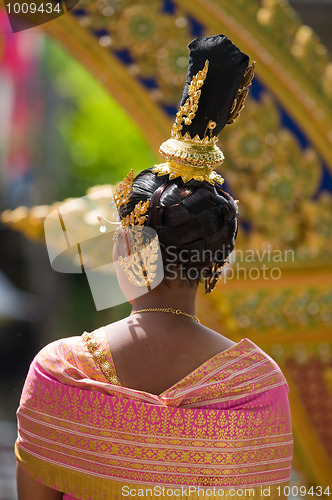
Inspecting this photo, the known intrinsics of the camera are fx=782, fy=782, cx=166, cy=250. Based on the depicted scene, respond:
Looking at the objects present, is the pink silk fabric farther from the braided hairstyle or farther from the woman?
the braided hairstyle

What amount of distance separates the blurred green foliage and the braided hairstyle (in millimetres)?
4551

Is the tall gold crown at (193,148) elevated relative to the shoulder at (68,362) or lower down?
elevated

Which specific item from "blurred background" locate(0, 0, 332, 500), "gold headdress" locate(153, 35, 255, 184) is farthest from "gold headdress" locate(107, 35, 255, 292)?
"blurred background" locate(0, 0, 332, 500)

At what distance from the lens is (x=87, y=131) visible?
20.6ft

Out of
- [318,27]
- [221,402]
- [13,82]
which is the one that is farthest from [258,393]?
[13,82]

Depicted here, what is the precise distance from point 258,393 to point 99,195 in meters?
0.68

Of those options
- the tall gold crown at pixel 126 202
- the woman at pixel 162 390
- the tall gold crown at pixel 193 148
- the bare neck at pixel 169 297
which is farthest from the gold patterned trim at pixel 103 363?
the tall gold crown at pixel 193 148

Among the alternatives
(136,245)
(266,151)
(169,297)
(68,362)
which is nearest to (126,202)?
(136,245)

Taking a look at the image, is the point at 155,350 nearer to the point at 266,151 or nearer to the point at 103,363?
the point at 103,363

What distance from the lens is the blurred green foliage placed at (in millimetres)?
5973

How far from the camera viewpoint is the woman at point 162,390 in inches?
51.3

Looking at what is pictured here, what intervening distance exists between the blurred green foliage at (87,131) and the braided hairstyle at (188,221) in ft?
14.9

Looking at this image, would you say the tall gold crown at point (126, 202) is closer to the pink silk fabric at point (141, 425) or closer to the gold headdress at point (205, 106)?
the gold headdress at point (205, 106)

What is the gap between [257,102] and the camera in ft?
8.86
